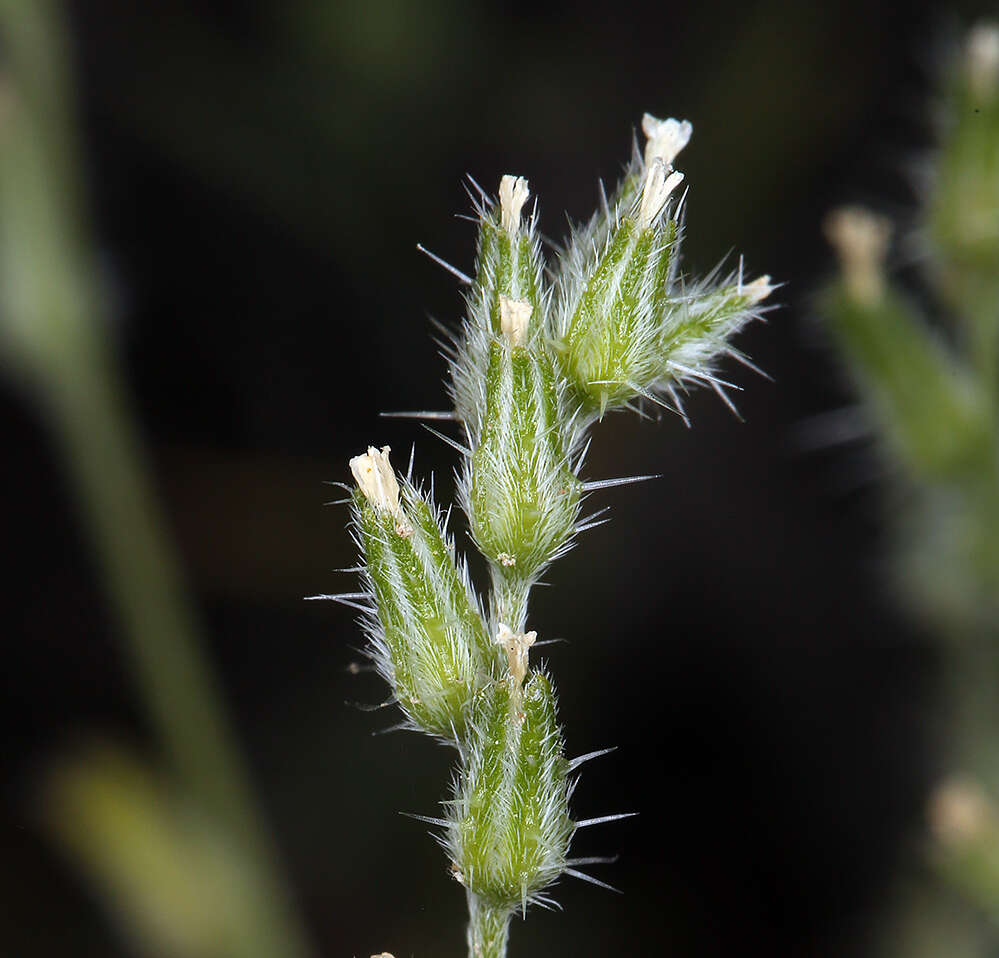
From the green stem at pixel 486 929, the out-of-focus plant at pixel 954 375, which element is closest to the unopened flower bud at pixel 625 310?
the green stem at pixel 486 929

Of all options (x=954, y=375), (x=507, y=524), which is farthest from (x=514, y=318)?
(x=954, y=375)

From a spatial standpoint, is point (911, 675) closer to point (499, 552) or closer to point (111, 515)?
point (111, 515)

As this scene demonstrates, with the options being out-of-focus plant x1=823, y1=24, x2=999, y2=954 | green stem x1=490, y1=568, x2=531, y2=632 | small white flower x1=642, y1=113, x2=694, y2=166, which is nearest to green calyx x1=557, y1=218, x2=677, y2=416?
small white flower x1=642, y1=113, x2=694, y2=166

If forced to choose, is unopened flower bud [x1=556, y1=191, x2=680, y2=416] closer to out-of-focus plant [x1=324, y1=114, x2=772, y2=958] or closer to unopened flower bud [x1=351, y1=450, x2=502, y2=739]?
out-of-focus plant [x1=324, y1=114, x2=772, y2=958]

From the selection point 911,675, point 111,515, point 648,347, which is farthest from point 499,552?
point 911,675

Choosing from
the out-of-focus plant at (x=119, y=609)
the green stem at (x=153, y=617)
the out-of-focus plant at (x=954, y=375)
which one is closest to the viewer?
the out-of-focus plant at (x=954, y=375)

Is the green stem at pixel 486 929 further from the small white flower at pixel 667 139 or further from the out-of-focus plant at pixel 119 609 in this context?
the out-of-focus plant at pixel 119 609
